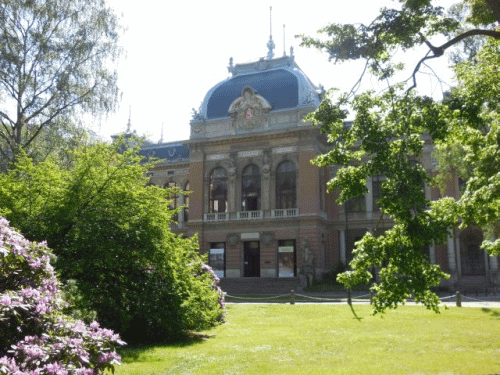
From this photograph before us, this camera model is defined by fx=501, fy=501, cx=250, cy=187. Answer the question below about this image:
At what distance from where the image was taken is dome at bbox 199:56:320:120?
4356cm

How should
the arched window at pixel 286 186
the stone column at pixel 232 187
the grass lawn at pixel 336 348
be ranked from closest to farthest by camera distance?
the grass lawn at pixel 336 348
the arched window at pixel 286 186
the stone column at pixel 232 187

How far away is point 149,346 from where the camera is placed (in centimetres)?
1241

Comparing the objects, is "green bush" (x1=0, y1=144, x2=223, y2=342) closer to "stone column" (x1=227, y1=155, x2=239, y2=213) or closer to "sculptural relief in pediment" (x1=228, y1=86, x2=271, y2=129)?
"stone column" (x1=227, y1=155, x2=239, y2=213)

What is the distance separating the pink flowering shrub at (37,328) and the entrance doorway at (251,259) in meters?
37.3

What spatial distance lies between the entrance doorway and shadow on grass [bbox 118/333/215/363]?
1146 inches

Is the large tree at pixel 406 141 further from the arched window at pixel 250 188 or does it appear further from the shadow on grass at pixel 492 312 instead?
the arched window at pixel 250 188

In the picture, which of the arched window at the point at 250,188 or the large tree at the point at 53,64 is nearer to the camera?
A: the large tree at the point at 53,64

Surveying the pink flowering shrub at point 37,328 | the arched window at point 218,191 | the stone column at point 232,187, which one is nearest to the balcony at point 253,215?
the stone column at point 232,187

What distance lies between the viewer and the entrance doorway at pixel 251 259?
43.5 metres

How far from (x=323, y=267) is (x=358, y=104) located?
34045mm

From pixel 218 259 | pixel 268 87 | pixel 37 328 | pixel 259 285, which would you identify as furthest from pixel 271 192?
pixel 37 328

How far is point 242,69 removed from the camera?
1880 inches

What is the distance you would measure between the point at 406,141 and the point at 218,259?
36.7 m

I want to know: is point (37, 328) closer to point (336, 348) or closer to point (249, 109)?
point (336, 348)
